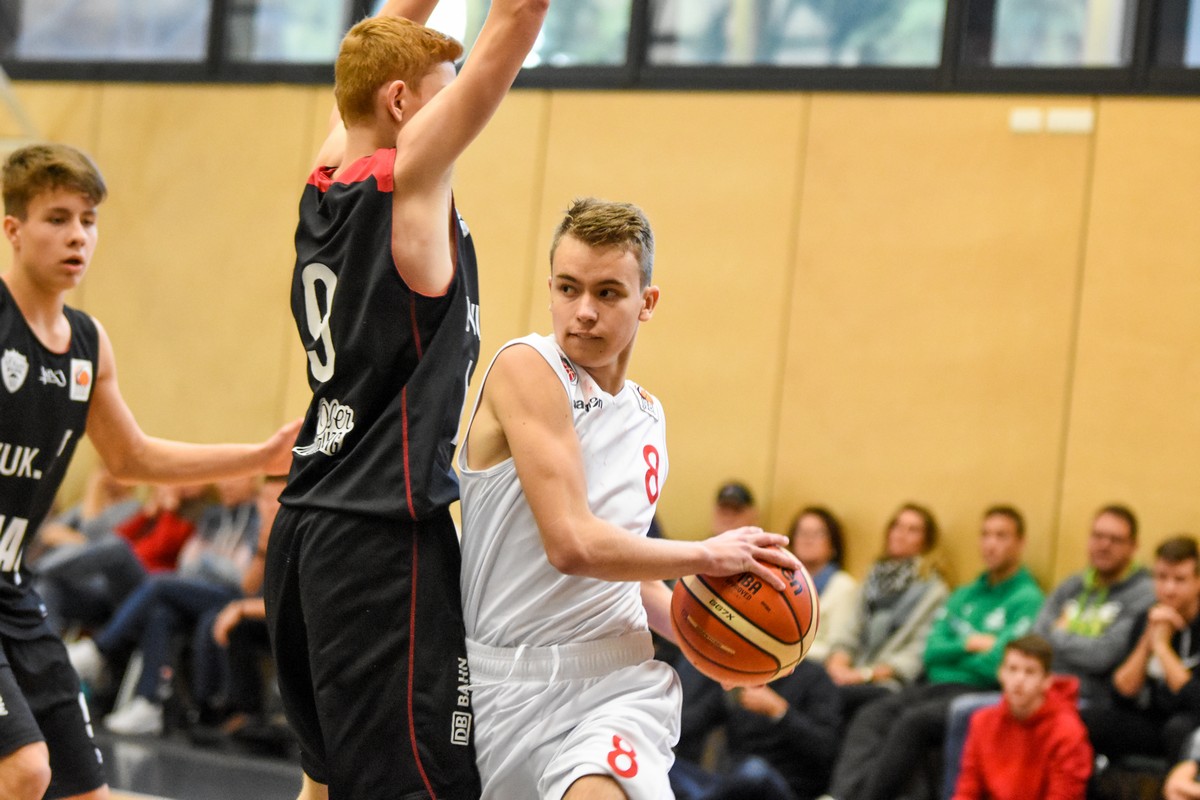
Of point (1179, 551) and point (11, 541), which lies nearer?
point (11, 541)

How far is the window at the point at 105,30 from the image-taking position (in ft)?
37.2

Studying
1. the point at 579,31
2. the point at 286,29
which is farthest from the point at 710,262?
the point at 286,29

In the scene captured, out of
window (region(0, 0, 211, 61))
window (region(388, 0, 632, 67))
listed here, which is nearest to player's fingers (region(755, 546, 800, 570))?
window (region(388, 0, 632, 67))

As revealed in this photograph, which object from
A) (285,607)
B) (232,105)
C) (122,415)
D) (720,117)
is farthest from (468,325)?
(232,105)

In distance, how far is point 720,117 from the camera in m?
9.54

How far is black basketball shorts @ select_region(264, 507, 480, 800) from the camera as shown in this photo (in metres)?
2.81

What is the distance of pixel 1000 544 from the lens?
310 inches

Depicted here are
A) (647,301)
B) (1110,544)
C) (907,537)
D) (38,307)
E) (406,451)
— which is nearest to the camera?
(406,451)

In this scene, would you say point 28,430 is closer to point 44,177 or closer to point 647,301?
point 44,177

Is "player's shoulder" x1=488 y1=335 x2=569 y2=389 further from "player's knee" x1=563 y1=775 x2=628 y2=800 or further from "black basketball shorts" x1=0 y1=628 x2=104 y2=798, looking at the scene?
"black basketball shorts" x1=0 y1=628 x2=104 y2=798

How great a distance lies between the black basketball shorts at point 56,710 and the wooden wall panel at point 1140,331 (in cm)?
605

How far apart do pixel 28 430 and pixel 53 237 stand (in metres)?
0.52

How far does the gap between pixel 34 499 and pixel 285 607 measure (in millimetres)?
1219

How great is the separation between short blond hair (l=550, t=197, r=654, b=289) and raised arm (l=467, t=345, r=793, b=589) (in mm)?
268
